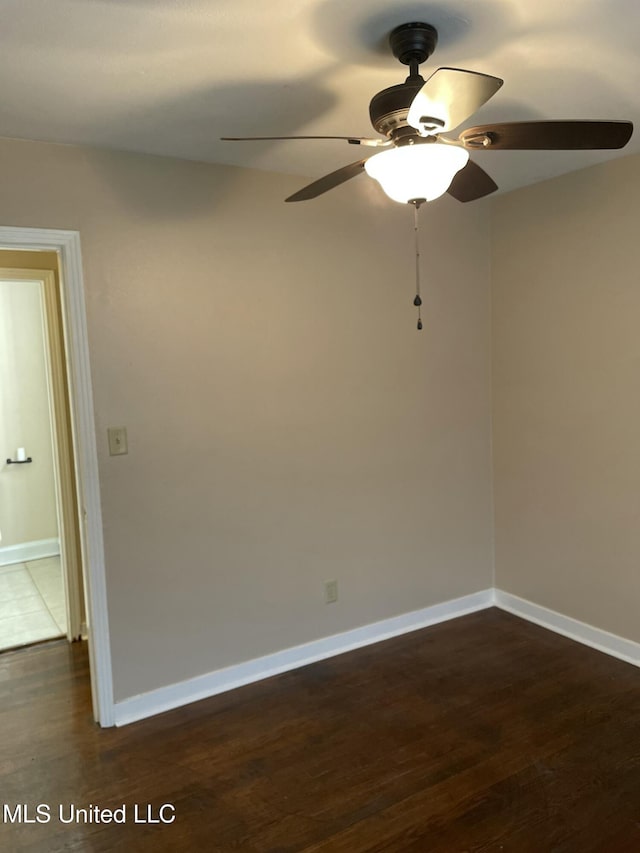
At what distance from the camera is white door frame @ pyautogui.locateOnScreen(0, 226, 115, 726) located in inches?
95.4

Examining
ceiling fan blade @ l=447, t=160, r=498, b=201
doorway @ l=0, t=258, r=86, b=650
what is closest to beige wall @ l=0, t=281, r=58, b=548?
doorway @ l=0, t=258, r=86, b=650

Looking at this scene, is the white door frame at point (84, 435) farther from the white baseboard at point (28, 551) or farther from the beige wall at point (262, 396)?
the white baseboard at point (28, 551)

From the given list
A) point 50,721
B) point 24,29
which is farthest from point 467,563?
point 24,29

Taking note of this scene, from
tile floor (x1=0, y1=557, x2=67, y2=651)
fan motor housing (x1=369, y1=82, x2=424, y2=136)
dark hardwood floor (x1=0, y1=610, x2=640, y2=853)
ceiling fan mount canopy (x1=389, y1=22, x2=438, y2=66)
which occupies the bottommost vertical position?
dark hardwood floor (x1=0, y1=610, x2=640, y2=853)

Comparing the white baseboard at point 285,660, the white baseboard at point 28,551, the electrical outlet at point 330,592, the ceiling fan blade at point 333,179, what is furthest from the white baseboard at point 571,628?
the white baseboard at point 28,551

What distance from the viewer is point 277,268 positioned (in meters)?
2.90

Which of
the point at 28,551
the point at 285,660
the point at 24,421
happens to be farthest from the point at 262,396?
the point at 28,551

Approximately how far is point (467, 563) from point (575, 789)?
61.7 inches

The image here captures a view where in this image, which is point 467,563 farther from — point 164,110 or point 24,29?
point 24,29

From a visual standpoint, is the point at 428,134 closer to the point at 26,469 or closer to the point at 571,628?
the point at 571,628

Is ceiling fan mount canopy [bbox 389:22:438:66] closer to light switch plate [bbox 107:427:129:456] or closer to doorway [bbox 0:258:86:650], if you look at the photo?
light switch plate [bbox 107:427:129:456]

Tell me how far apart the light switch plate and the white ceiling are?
3.72 ft

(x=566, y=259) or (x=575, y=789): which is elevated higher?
(x=566, y=259)

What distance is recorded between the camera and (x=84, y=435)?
252 cm
